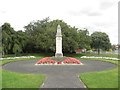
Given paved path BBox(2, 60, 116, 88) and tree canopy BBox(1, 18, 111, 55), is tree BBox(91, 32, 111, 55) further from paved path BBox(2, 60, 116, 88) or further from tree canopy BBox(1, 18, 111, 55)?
paved path BBox(2, 60, 116, 88)

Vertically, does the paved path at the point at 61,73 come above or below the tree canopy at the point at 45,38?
below

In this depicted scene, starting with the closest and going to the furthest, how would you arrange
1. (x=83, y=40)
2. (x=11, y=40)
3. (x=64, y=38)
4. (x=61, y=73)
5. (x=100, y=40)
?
(x=61, y=73), (x=11, y=40), (x=64, y=38), (x=83, y=40), (x=100, y=40)

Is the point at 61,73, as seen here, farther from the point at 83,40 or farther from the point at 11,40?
the point at 83,40

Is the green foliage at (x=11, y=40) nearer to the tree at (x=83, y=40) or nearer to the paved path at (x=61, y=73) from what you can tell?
the tree at (x=83, y=40)

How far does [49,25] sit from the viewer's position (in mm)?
47219

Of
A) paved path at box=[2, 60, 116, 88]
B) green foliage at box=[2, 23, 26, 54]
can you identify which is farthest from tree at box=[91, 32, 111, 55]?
paved path at box=[2, 60, 116, 88]

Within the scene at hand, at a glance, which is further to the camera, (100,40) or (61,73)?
(100,40)

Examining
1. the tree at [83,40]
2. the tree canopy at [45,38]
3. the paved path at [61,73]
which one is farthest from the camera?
the tree at [83,40]

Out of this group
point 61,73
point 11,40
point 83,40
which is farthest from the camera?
point 83,40

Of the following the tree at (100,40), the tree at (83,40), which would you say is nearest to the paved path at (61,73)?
the tree at (83,40)

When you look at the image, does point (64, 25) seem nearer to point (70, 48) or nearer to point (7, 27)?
point (70, 48)

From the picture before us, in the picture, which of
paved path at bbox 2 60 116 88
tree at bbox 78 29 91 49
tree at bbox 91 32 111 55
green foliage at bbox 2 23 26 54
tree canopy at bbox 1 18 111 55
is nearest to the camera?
paved path at bbox 2 60 116 88


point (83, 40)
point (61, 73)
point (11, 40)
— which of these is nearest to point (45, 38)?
point (11, 40)

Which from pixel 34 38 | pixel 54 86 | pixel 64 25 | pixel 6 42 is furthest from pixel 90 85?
pixel 34 38
